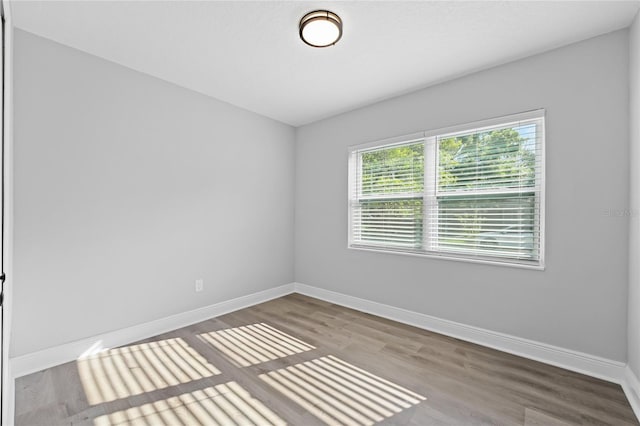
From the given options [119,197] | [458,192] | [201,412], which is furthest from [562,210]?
[119,197]

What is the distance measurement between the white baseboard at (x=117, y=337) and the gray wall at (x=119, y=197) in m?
0.07

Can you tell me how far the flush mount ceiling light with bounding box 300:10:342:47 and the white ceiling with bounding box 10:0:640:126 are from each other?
0.05 m

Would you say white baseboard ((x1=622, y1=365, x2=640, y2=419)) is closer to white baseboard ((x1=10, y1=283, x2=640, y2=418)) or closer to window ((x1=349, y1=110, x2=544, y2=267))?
white baseboard ((x1=10, y1=283, x2=640, y2=418))

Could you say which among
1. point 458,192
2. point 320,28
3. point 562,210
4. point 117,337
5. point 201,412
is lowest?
point 201,412

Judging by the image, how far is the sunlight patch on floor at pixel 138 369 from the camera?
201 centimetres

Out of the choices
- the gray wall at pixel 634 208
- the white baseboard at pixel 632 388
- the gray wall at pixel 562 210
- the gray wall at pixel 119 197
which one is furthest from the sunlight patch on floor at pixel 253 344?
the gray wall at pixel 634 208

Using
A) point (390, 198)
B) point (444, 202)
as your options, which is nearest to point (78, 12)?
point (390, 198)

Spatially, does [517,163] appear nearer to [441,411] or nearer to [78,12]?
[441,411]

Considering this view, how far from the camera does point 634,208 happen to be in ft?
6.49

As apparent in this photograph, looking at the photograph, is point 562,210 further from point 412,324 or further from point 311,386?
point 311,386

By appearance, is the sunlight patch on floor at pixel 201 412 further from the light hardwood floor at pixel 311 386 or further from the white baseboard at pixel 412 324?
the white baseboard at pixel 412 324

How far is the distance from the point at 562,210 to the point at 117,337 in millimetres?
4048

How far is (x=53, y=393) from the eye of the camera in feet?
6.36

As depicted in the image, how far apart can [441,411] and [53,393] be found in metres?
2.61
